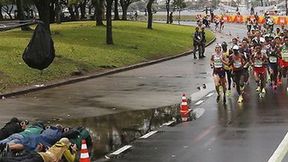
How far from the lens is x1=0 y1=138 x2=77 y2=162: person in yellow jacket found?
8312mm

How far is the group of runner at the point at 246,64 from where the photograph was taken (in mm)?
17594

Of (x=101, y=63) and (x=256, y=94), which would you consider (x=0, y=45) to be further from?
(x=256, y=94)

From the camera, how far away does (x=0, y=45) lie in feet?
96.0

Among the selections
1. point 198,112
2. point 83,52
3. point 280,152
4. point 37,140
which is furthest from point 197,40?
point 37,140

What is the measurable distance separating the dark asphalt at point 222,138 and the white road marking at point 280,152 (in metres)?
0.09

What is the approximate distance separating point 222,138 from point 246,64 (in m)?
6.98

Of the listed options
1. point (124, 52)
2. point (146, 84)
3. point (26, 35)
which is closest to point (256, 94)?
point (146, 84)

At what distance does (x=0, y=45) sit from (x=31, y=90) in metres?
9.49

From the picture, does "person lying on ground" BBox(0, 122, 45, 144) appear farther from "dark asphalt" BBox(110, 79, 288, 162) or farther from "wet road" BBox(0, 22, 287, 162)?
"dark asphalt" BBox(110, 79, 288, 162)

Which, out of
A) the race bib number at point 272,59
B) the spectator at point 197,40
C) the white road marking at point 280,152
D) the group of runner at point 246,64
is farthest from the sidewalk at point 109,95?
the spectator at point 197,40

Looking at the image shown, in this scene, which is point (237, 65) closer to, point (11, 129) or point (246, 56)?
point (246, 56)

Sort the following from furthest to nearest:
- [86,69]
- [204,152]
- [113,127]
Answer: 1. [86,69]
2. [113,127]
3. [204,152]

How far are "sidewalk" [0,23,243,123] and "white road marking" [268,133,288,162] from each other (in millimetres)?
5990

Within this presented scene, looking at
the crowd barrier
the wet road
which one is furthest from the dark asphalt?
the crowd barrier
